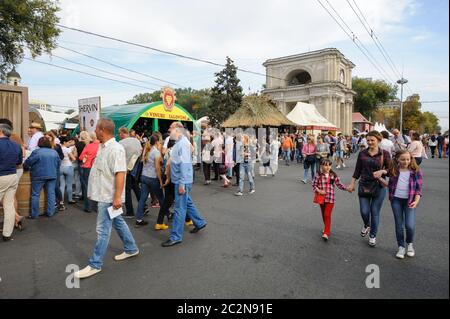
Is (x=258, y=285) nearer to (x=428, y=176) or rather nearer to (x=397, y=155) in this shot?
(x=397, y=155)

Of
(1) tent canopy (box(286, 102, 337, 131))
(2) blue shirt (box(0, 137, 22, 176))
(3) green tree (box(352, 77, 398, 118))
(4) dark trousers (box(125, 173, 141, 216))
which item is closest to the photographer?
(2) blue shirt (box(0, 137, 22, 176))

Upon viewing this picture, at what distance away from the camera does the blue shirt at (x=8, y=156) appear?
4.81 m

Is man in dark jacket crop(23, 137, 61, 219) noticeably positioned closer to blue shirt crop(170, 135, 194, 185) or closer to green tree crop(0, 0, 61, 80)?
blue shirt crop(170, 135, 194, 185)

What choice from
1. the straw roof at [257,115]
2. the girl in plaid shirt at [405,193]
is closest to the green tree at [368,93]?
the straw roof at [257,115]

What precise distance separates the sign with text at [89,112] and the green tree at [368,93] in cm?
6337

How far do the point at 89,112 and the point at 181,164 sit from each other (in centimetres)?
524

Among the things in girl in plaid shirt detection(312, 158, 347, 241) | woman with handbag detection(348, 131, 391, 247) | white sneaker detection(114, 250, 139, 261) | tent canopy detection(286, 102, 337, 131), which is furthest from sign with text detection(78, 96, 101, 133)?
tent canopy detection(286, 102, 337, 131)

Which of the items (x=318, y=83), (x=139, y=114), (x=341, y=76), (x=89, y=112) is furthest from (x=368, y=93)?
(x=89, y=112)

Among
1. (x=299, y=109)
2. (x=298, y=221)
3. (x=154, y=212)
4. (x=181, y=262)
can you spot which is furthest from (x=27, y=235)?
(x=299, y=109)

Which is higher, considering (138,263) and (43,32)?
(43,32)

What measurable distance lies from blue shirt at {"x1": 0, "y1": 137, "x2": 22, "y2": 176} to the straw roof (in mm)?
18939

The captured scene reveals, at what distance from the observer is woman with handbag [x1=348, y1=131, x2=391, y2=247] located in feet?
15.2

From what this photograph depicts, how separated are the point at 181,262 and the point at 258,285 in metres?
1.15
